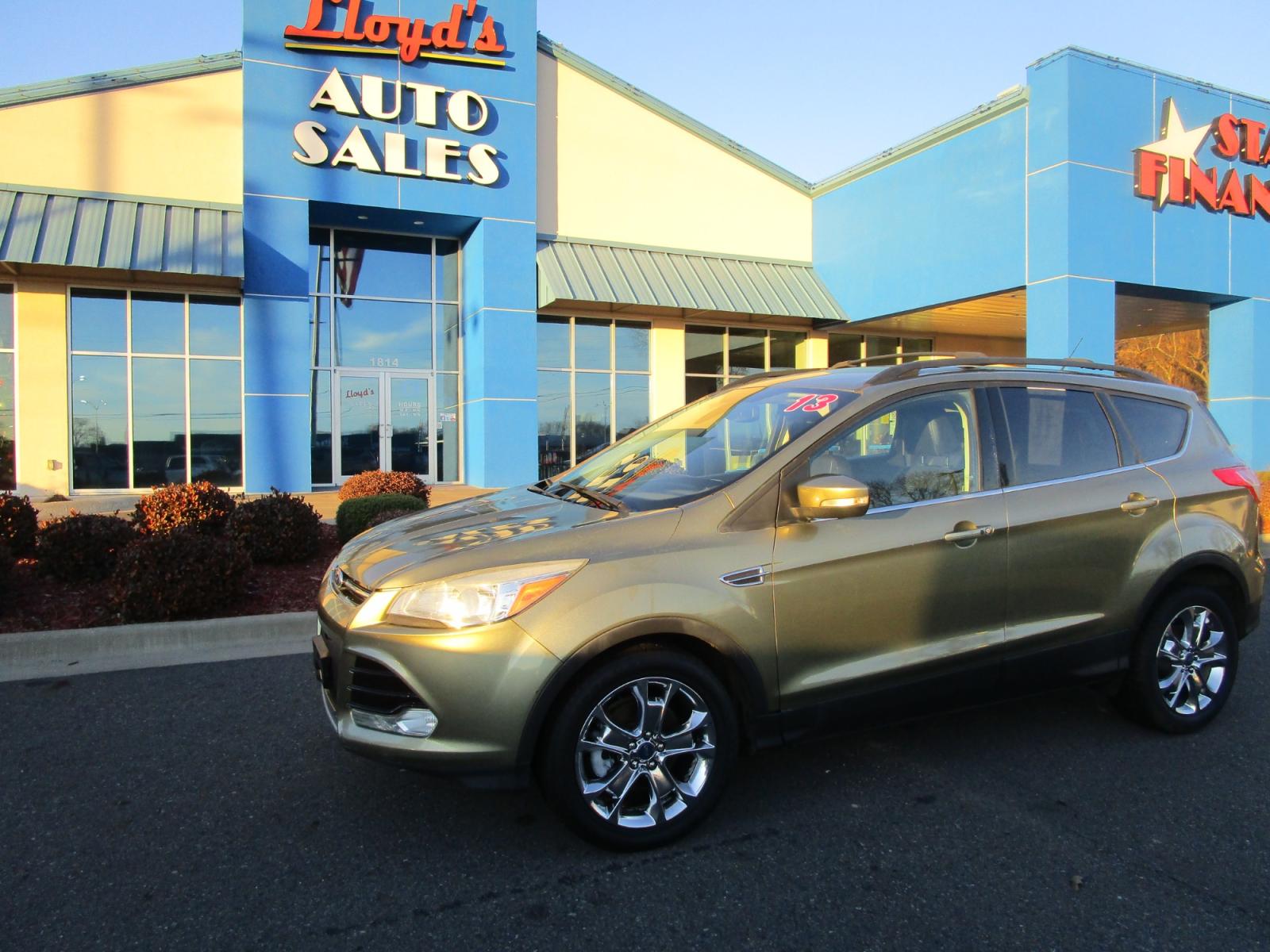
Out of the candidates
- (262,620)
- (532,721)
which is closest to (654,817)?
(532,721)

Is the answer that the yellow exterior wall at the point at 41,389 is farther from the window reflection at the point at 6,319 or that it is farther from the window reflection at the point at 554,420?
the window reflection at the point at 554,420

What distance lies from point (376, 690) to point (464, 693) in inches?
14.1

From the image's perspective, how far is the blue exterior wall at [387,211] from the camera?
14.8 meters

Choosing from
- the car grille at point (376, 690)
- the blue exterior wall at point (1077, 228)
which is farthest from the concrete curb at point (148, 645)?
the blue exterior wall at point (1077, 228)

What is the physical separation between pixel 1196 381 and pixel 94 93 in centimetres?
4610

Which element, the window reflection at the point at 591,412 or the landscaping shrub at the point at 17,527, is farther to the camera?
the window reflection at the point at 591,412

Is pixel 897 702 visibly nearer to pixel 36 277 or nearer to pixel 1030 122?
pixel 1030 122

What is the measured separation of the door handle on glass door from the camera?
12.1ft

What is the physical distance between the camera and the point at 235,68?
14.9m

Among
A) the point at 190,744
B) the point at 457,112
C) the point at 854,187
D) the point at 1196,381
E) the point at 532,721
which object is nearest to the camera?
the point at 532,721

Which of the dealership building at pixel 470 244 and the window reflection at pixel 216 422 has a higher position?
the dealership building at pixel 470 244

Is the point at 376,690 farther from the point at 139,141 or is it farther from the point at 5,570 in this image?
the point at 139,141

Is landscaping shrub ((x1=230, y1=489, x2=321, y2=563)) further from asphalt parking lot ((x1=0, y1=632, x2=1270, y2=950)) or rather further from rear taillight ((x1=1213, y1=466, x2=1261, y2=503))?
rear taillight ((x1=1213, y1=466, x2=1261, y2=503))

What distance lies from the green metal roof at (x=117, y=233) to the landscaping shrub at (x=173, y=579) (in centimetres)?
865
